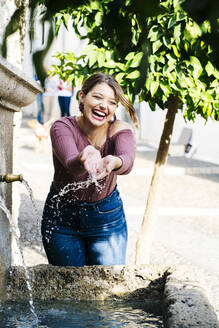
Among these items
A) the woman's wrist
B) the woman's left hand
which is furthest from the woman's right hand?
the woman's wrist

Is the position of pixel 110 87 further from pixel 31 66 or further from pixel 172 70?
pixel 31 66

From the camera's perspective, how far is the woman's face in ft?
9.64

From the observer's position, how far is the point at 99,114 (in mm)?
2945

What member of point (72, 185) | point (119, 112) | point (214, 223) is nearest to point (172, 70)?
point (72, 185)

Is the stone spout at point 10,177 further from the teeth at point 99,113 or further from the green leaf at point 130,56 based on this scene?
the green leaf at point 130,56

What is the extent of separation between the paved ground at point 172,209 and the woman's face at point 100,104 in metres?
1.79

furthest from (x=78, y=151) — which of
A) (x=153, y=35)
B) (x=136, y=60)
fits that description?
(x=153, y=35)

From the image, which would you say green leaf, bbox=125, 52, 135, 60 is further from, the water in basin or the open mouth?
the water in basin

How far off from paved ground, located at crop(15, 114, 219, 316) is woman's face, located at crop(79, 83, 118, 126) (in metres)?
1.79

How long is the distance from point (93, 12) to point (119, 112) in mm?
16784

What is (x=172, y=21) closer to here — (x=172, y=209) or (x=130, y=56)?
(x=130, y=56)

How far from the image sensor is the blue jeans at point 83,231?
2.90 metres

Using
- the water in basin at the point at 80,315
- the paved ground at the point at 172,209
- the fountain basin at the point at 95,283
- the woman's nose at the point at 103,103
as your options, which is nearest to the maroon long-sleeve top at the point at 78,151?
the woman's nose at the point at 103,103

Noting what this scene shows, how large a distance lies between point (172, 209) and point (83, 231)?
17.2 feet
